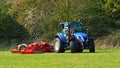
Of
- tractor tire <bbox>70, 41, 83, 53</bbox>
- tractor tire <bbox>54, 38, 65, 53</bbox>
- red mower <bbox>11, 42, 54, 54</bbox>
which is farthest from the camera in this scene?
tractor tire <bbox>54, 38, 65, 53</bbox>

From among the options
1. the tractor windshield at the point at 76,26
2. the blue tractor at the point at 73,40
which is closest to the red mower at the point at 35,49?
the blue tractor at the point at 73,40

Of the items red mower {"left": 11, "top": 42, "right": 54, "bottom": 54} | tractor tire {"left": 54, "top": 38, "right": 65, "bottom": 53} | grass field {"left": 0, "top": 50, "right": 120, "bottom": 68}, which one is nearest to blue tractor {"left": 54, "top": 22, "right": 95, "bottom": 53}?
tractor tire {"left": 54, "top": 38, "right": 65, "bottom": 53}

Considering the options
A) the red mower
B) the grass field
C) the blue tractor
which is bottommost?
the red mower

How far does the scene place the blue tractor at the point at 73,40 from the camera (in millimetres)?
27469

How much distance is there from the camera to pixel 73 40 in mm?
27828

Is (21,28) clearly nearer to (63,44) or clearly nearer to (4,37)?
(4,37)

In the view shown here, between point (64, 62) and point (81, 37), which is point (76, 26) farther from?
point (64, 62)

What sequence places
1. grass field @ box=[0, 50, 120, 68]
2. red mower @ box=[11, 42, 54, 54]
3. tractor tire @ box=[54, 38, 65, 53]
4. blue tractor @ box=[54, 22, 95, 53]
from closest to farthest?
grass field @ box=[0, 50, 120, 68], blue tractor @ box=[54, 22, 95, 53], red mower @ box=[11, 42, 54, 54], tractor tire @ box=[54, 38, 65, 53]

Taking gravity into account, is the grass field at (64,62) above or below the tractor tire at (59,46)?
above

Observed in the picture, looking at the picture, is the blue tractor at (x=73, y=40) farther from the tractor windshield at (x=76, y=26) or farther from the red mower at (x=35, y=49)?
the red mower at (x=35, y=49)

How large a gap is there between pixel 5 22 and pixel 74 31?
21.4 meters

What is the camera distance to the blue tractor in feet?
90.1

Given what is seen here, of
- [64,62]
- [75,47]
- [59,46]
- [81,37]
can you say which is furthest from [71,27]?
[64,62]

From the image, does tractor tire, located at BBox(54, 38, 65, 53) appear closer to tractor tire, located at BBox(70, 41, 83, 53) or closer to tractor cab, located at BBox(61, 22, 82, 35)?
tractor cab, located at BBox(61, 22, 82, 35)
